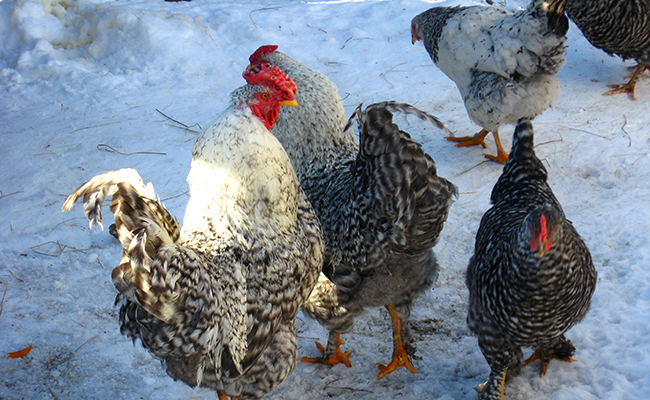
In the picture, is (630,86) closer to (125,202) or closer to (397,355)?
(397,355)

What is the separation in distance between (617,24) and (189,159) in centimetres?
426

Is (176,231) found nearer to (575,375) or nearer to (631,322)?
(575,375)

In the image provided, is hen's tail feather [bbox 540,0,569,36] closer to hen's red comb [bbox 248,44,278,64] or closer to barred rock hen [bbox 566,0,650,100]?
barred rock hen [bbox 566,0,650,100]

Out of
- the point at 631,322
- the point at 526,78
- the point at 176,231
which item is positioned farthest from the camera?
the point at 526,78

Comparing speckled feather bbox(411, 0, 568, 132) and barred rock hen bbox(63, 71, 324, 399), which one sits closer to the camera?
barred rock hen bbox(63, 71, 324, 399)

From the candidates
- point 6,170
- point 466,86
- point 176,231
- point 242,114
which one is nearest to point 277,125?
point 242,114

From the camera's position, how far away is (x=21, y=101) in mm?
5492

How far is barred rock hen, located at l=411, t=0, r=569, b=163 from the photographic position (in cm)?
370

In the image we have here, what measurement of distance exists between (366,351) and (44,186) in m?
3.22

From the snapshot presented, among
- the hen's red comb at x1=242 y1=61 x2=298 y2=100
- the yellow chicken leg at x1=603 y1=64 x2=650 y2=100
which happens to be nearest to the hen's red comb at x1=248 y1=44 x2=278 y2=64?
the hen's red comb at x1=242 y1=61 x2=298 y2=100

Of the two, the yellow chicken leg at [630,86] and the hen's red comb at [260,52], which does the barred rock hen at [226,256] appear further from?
the yellow chicken leg at [630,86]

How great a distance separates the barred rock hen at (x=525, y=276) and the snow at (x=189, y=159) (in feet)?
1.36

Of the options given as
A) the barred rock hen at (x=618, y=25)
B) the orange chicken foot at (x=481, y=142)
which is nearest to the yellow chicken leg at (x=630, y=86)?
the barred rock hen at (x=618, y=25)

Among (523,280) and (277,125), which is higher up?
(277,125)
